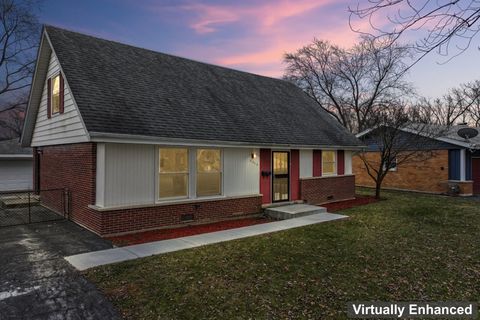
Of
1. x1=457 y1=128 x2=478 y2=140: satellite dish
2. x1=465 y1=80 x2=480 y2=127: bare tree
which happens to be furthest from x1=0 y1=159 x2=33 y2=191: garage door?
x1=465 y1=80 x2=480 y2=127: bare tree

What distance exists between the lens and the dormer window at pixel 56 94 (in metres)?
11.1

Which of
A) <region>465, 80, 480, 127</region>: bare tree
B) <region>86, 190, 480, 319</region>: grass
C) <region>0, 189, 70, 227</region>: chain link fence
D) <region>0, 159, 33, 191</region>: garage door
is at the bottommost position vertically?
<region>86, 190, 480, 319</region>: grass

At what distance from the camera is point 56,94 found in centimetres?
1130

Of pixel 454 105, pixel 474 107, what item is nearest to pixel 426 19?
pixel 454 105

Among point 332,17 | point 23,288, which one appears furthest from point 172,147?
point 332,17

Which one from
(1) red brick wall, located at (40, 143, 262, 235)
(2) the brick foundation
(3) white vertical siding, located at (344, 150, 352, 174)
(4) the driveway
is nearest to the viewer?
(4) the driveway

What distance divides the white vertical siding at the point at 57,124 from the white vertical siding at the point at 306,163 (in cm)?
852

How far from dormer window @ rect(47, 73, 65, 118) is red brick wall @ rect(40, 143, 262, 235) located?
1.33 metres

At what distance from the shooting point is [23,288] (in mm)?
5105

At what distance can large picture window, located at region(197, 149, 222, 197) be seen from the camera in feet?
34.1

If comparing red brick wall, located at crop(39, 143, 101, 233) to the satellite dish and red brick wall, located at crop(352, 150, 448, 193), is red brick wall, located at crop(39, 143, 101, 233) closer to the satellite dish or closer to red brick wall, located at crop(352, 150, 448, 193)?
red brick wall, located at crop(352, 150, 448, 193)

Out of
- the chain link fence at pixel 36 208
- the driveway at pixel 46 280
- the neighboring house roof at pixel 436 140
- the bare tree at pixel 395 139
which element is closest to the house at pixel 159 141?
the chain link fence at pixel 36 208

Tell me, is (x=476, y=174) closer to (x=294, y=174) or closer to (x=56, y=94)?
(x=294, y=174)

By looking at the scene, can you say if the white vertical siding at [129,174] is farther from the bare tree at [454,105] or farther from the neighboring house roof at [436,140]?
the bare tree at [454,105]
